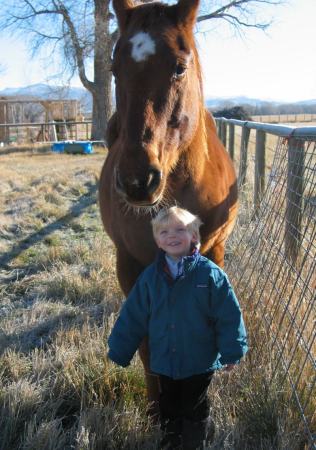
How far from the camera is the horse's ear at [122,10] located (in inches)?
108

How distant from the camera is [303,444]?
2.48 metres

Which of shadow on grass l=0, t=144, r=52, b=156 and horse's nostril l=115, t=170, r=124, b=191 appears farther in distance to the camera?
shadow on grass l=0, t=144, r=52, b=156

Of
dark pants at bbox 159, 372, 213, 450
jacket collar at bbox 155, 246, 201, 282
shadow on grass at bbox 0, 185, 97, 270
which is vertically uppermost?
jacket collar at bbox 155, 246, 201, 282

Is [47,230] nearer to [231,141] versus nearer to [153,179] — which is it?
[231,141]

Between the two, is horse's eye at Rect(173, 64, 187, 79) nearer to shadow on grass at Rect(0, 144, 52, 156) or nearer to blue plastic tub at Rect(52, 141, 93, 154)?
blue plastic tub at Rect(52, 141, 93, 154)

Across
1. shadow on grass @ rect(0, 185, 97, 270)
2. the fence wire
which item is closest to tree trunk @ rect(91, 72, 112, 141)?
shadow on grass @ rect(0, 185, 97, 270)


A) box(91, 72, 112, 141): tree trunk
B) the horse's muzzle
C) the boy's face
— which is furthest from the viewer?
box(91, 72, 112, 141): tree trunk

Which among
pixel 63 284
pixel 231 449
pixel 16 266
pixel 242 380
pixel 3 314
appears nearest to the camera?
pixel 231 449

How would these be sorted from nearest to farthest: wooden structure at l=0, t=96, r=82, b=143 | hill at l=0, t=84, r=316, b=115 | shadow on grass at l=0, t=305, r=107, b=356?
shadow on grass at l=0, t=305, r=107, b=356
hill at l=0, t=84, r=316, b=115
wooden structure at l=0, t=96, r=82, b=143

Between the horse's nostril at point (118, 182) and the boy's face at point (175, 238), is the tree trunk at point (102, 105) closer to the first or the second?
the boy's face at point (175, 238)

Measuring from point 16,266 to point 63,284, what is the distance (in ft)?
4.10

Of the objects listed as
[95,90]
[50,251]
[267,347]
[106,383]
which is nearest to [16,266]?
[50,251]

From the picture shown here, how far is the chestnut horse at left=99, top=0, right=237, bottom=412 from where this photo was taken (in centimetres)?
220

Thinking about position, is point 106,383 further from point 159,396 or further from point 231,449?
point 231,449
